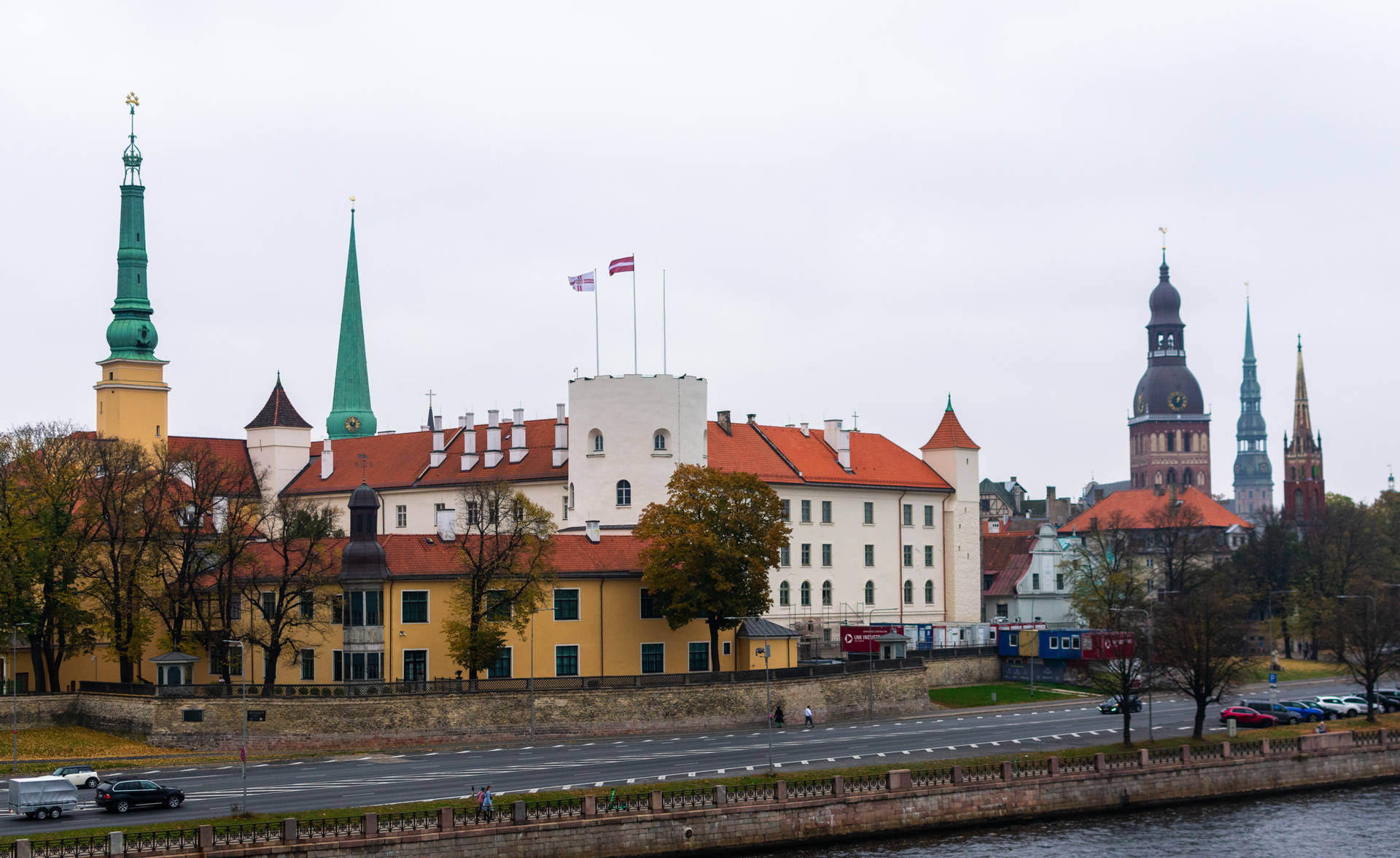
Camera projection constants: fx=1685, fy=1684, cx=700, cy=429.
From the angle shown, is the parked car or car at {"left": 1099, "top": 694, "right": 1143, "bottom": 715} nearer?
car at {"left": 1099, "top": 694, "right": 1143, "bottom": 715}

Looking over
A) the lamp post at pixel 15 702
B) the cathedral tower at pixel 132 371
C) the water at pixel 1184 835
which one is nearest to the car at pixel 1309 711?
the water at pixel 1184 835

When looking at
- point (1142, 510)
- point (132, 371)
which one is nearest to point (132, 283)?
point (132, 371)

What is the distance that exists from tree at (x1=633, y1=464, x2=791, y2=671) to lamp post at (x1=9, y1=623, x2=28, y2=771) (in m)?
31.7

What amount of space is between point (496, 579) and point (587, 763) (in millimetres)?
18649

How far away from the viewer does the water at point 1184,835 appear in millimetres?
57938

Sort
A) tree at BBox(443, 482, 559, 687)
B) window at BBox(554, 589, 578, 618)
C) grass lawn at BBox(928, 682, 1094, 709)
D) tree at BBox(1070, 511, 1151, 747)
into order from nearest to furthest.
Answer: tree at BBox(1070, 511, 1151, 747), tree at BBox(443, 482, 559, 687), window at BBox(554, 589, 578, 618), grass lawn at BBox(928, 682, 1094, 709)

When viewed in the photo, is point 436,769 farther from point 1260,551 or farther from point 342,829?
point 1260,551

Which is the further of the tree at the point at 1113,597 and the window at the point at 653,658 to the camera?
the window at the point at 653,658

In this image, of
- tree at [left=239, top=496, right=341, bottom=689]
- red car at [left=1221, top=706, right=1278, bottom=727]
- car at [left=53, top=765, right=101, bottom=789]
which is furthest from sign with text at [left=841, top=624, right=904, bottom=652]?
car at [left=53, top=765, right=101, bottom=789]

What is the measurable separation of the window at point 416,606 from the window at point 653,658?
12.8m

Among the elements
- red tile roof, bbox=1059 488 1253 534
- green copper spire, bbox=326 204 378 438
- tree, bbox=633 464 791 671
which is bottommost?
tree, bbox=633 464 791 671

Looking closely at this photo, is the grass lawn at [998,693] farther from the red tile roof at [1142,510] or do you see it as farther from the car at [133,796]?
the red tile roof at [1142,510]

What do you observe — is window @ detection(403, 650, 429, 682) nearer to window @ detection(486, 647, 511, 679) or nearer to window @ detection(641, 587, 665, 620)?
window @ detection(486, 647, 511, 679)

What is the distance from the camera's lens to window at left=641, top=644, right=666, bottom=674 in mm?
93081
